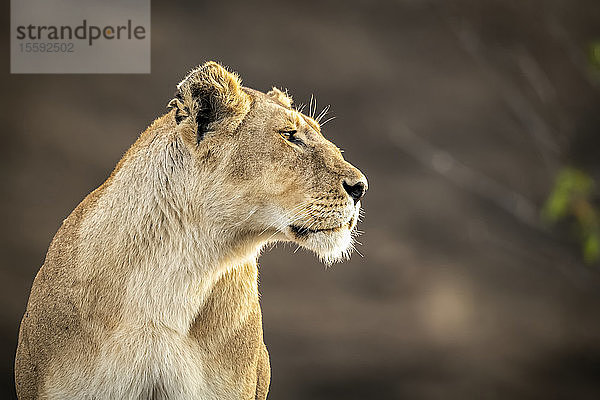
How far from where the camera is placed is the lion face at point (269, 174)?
3516mm

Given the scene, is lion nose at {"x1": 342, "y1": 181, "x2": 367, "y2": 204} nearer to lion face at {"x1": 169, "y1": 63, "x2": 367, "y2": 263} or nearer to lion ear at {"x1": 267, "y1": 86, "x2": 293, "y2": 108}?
lion face at {"x1": 169, "y1": 63, "x2": 367, "y2": 263}

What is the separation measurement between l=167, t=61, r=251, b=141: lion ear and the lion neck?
130mm

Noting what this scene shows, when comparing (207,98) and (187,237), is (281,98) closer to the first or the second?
(207,98)

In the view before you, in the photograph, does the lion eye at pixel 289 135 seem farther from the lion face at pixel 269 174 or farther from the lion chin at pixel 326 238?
the lion chin at pixel 326 238

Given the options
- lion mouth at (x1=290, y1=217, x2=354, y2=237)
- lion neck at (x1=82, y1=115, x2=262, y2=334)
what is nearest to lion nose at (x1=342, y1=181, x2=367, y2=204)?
lion mouth at (x1=290, y1=217, x2=354, y2=237)

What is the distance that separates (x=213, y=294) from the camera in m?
3.69

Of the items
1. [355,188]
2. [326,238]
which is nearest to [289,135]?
[355,188]

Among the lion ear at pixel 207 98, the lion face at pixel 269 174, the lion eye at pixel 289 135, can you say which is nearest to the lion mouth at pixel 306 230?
the lion face at pixel 269 174

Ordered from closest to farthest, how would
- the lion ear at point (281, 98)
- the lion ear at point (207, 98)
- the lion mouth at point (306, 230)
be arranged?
the lion ear at point (207, 98)
the lion mouth at point (306, 230)
the lion ear at point (281, 98)

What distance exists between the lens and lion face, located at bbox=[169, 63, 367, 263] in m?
3.52

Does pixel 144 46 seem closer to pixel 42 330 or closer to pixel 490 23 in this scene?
pixel 490 23

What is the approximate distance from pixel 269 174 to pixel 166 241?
511 mm

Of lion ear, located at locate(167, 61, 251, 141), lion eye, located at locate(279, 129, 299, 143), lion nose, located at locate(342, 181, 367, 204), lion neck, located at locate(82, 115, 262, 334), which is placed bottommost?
lion neck, located at locate(82, 115, 262, 334)

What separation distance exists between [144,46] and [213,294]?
4.89 metres
